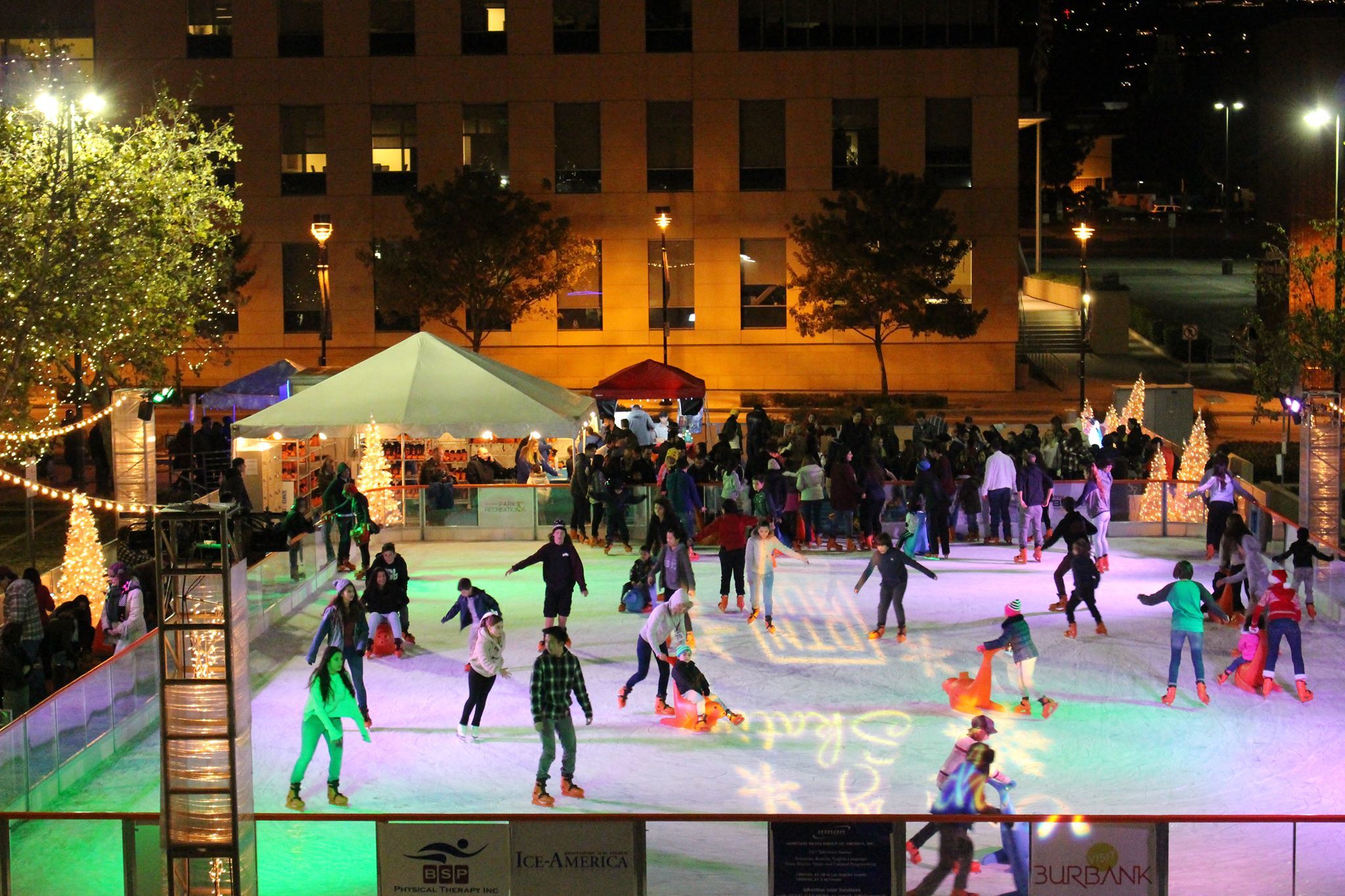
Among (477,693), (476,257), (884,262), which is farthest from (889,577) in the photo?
(476,257)

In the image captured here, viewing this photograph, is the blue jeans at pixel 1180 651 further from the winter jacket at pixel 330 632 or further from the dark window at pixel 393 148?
the dark window at pixel 393 148

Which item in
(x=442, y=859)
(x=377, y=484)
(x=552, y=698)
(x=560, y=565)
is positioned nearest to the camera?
(x=442, y=859)

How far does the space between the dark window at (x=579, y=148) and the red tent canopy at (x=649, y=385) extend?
51.7 feet

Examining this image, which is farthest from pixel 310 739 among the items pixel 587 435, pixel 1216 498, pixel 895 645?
pixel 587 435

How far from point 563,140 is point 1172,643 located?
3205 cm

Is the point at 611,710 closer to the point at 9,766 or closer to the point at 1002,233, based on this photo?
the point at 9,766

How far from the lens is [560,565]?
15.8 metres

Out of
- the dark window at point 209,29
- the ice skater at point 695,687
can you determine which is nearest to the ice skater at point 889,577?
the ice skater at point 695,687

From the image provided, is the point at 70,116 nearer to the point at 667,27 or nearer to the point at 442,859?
the point at 442,859

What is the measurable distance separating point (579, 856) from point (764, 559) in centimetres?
806

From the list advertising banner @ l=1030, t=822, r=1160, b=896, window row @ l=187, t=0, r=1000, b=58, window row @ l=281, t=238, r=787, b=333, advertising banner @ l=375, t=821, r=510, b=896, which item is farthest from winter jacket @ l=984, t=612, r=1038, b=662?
window row @ l=187, t=0, r=1000, b=58

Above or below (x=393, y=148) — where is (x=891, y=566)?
below

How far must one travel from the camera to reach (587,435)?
2672 cm

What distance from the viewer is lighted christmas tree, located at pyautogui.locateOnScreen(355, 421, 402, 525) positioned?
75.9 feet
